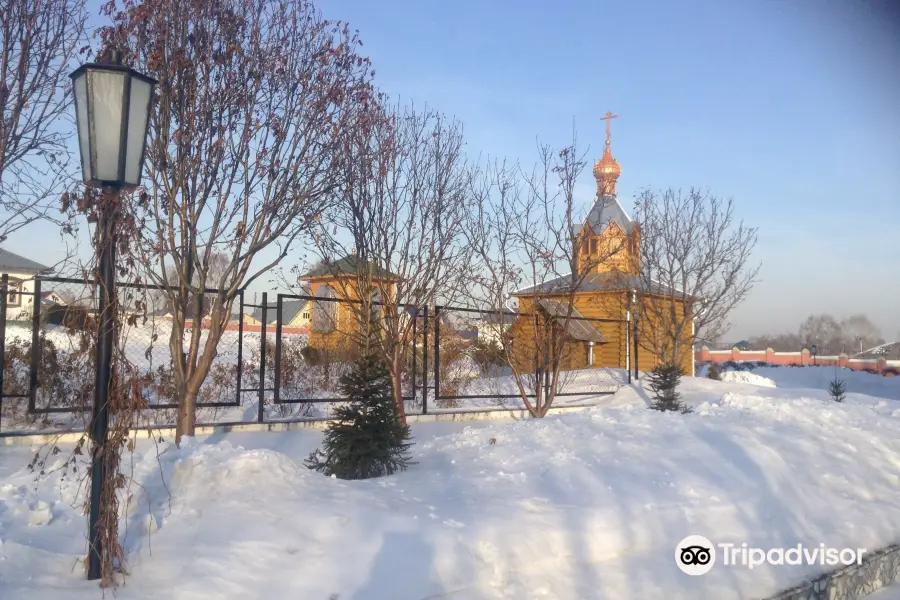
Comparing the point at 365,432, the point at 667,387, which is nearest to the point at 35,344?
the point at 365,432

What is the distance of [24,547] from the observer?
433 centimetres

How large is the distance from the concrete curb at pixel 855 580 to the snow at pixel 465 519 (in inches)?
4.6

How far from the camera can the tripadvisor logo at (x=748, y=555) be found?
5.69 metres

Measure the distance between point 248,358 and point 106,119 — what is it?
11.2 m

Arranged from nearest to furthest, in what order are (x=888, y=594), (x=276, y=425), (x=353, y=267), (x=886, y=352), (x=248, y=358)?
(x=888, y=594) → (x=276, y=425) → (x=353, y=267) → (x=248, y=358) → (x=886, y=352)

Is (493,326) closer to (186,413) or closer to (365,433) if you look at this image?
(186,413)

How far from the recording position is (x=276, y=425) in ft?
33.0

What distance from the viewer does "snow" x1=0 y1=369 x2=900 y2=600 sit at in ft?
14.4

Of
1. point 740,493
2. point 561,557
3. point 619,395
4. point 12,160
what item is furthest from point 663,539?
point 619,395

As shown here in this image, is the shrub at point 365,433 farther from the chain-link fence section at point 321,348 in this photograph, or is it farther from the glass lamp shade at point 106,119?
the glass lamp shade at point 106,119


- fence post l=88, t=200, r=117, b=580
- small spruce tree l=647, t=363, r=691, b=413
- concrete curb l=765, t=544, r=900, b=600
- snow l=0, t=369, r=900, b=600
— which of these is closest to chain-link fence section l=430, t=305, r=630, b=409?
small spruce tree l=647, t=363, r=691, b=413

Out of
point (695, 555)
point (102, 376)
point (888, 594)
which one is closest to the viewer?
point (102, 376)

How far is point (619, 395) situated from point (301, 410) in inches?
320

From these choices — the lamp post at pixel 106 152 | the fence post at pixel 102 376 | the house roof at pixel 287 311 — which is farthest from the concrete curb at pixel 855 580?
the house roof at pixel 287 311
